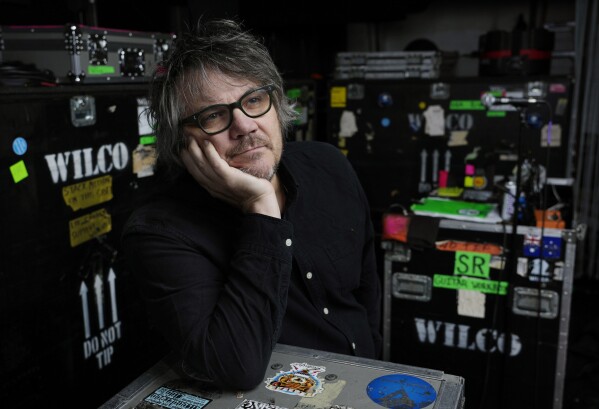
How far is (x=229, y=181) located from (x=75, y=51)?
1267mm

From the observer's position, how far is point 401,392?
3.10 ft

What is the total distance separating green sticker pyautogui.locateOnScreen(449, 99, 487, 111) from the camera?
3.31m

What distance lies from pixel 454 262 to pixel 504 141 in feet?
3.96

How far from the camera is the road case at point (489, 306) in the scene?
2.27m

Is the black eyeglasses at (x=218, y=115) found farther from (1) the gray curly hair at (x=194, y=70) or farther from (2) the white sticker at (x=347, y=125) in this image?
(2) the white sticker at (x=347, y=125)

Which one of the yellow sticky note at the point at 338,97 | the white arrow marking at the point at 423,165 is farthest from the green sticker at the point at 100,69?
the white arrow marking at the point at 423,165

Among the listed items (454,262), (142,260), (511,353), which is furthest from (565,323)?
(142,260)

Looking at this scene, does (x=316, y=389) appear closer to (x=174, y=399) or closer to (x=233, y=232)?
(x=174, y=399)

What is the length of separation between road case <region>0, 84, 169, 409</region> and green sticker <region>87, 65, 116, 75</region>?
7 centimetres

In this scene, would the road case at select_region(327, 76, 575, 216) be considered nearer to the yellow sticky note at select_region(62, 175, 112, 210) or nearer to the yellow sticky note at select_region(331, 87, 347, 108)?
the yellow sticky note at select_region(331, 87, 347, 108)

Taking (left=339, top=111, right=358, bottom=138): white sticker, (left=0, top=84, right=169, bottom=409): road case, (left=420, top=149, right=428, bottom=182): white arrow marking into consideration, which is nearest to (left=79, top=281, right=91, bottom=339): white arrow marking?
(left=0, top=84, right=169, bottom=409): road case

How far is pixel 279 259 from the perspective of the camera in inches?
43.4

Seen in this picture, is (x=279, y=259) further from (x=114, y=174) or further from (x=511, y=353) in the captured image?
(x=511, y=353)

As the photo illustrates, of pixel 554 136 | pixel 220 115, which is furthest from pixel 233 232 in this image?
pixel 554 136
